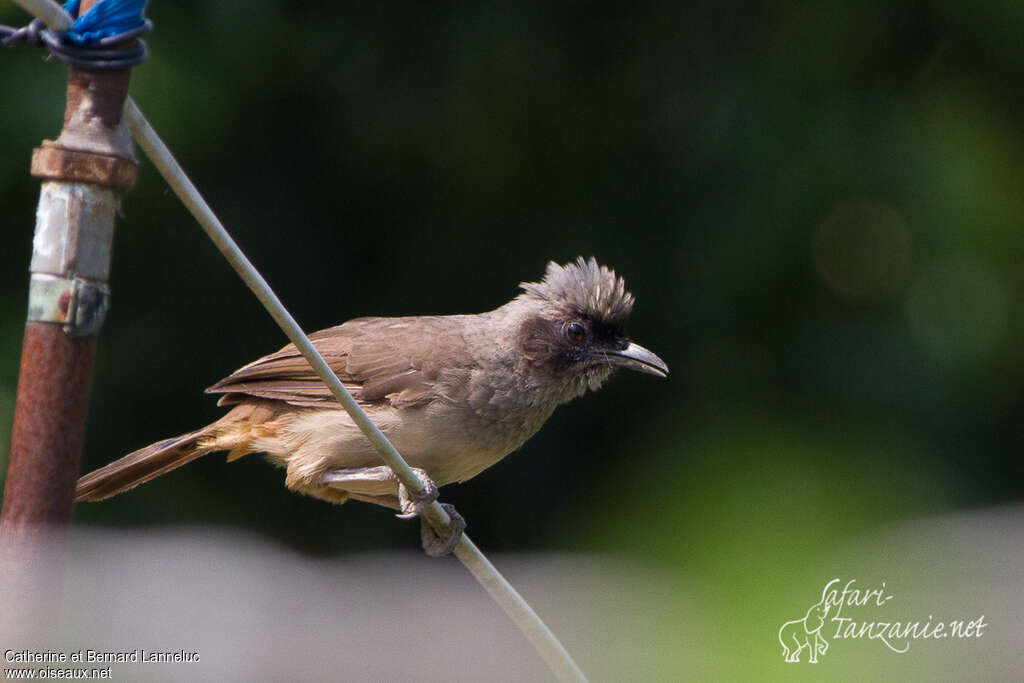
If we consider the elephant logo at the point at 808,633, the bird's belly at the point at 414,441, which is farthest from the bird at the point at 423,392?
the elephant logo at the point at 808,633

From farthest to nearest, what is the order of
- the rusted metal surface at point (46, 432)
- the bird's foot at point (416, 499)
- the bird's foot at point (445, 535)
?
the bird's foot at point (445, 535), the bird's foot at point (416, 499), the rusted metal surface at point (46, 432)

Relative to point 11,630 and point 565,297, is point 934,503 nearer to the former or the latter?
point 565,297

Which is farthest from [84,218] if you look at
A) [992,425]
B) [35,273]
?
[992,425]

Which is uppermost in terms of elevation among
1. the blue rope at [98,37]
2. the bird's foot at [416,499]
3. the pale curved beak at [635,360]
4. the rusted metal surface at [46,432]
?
the blue rope at [98,37]

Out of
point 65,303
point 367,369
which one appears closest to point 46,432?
point 65,303

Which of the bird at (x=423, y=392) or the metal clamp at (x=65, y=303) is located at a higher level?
the metal clamp at (x=65, y=303)

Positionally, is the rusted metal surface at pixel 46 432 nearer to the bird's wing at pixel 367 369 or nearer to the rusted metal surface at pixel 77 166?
the rusted metal surface at pixel 77 166

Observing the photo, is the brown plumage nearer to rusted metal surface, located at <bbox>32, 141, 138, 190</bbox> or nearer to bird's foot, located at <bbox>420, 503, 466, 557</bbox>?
bird's foot, located at <bbox>420, 503, 466, 557</bbox>

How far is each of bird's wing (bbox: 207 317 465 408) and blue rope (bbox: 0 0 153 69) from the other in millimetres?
2291

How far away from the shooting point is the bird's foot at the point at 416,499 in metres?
3.49

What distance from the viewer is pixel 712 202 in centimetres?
617

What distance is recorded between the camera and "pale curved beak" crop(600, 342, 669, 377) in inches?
179

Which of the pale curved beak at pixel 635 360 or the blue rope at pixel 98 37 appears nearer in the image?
the blue rope at pixel 98 37

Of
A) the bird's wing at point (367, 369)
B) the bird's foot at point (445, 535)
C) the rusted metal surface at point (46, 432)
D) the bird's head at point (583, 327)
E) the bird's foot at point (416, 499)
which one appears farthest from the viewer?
the bird's head at point (583, 327)
